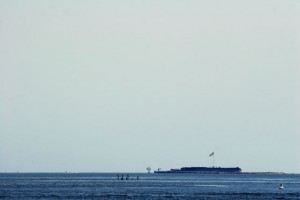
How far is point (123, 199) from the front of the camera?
112m

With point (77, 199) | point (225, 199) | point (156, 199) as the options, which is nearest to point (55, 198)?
point (77, 199)

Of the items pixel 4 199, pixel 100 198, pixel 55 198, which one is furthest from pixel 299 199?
pixel 4 199

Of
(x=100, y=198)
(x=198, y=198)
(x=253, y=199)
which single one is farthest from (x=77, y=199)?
(x=253, y=199)

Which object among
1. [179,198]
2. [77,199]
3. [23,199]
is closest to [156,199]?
[179,198]

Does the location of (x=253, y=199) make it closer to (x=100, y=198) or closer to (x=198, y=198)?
(x=198, y=198)

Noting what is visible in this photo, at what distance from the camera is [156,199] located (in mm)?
112875

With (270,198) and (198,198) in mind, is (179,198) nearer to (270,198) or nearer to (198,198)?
(198,198)

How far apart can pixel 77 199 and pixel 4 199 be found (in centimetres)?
1098

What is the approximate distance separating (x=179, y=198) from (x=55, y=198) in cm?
1940

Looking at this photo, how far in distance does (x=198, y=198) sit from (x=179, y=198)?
10.2 feet

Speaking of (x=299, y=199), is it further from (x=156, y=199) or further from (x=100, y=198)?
(x=100, y=198)

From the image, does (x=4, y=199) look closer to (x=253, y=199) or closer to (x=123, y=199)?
(x=123, y=199)

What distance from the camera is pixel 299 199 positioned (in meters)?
115

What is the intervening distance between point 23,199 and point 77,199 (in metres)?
8.11
